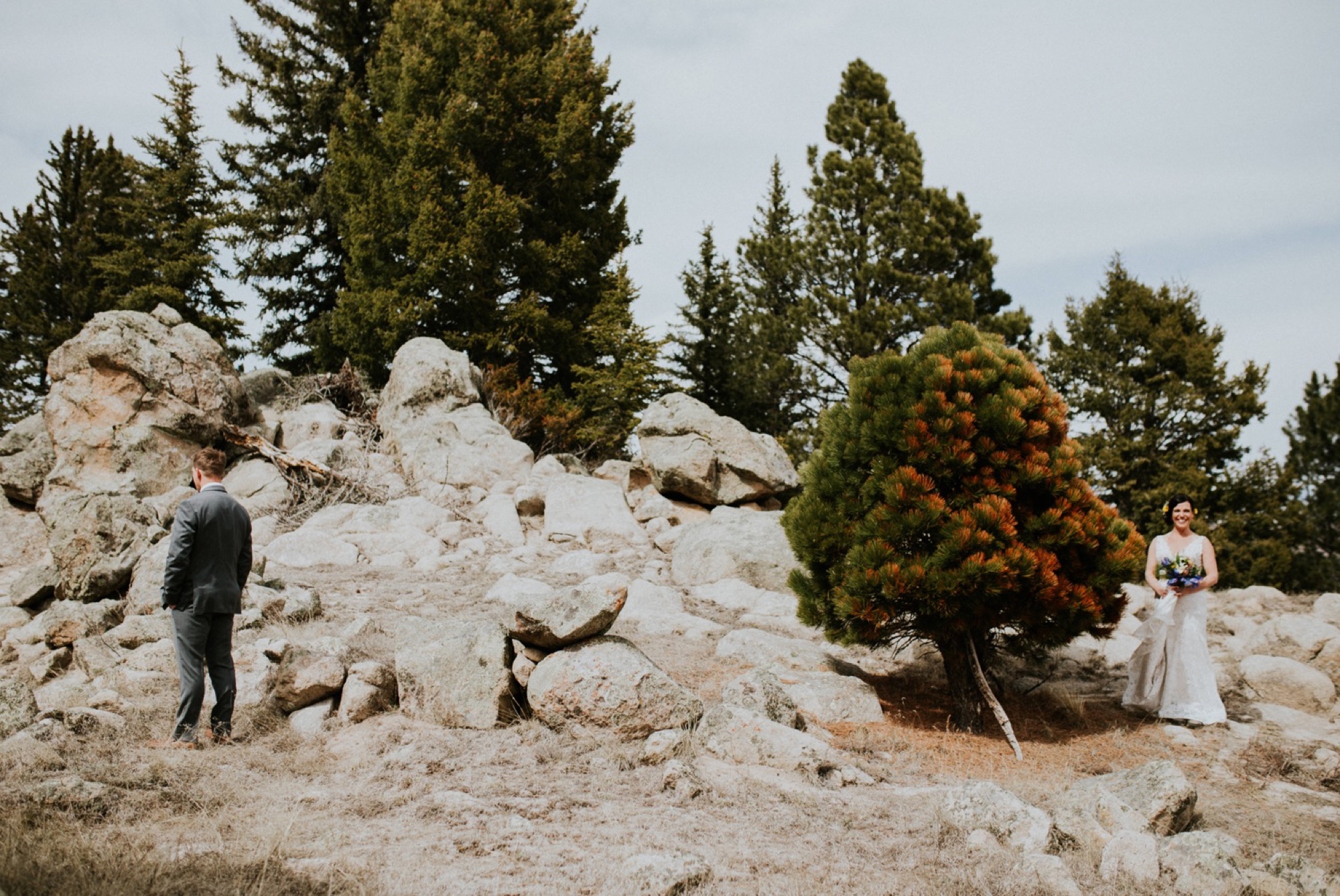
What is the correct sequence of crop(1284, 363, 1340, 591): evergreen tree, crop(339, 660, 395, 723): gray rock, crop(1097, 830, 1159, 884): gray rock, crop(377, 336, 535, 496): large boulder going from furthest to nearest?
crop(1284, 363, 1340, 591): evergreen tree
crop(377, 336, 535, 496): large boulder
crop(339, 660, 395, 723): gray rock
crop(1097, 830, 1159, 884): gray rock

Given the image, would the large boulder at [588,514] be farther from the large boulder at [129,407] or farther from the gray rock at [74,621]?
the large boulder at [129,407]

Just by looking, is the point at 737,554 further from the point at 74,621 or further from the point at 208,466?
the point at 74,621

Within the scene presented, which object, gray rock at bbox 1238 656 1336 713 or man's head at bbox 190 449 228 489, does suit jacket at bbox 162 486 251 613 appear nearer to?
man's head at bbox 190 449 228 489

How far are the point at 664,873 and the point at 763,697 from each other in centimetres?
261

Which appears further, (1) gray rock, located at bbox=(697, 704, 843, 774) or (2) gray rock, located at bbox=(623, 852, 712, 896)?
(1) gray rock, located at bbox=(697, 704, 843, 774)

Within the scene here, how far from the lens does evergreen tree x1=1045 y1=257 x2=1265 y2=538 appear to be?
19.5m

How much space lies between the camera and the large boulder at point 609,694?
584 cm

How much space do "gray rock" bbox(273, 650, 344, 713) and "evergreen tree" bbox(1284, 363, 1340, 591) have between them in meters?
25.0

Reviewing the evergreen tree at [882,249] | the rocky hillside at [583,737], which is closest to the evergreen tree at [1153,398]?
the evergreen tree at [882,249]

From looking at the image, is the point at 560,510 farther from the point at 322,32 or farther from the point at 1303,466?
the point at 1303,466

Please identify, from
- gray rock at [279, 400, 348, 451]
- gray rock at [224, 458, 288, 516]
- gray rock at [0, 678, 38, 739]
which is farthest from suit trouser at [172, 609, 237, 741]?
gray rock at [279, 400, 348, 451]

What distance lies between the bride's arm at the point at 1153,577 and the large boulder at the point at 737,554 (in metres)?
3.86

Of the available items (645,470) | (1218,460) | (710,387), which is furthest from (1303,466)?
(645,470)

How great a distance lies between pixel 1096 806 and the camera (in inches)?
186
